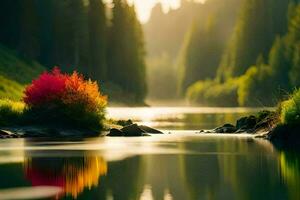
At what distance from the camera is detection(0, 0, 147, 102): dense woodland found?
139250 mm

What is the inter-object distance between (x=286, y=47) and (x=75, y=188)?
136138 mm

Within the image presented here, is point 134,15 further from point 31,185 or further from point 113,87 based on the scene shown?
point 31,185

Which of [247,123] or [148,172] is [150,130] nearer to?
[247,123]

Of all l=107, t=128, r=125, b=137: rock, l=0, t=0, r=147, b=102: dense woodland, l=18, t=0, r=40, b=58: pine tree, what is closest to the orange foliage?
l=107, t=128, r=125, b=137: rock

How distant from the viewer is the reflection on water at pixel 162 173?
Result: 2520 cm

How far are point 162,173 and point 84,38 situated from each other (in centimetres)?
12967

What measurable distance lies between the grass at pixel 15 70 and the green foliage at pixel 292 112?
5350 centimetres

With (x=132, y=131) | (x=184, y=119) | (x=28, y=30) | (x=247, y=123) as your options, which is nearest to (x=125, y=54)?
(x=28, y=30)

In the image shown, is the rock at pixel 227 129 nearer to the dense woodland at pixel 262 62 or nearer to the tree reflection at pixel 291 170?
the tree reflection at pixel 291 170

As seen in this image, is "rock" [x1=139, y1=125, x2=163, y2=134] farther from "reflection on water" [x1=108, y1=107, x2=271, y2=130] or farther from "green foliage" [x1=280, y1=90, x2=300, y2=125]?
"green foliage" [x1=280, y1=90, x2=300, y2=125]

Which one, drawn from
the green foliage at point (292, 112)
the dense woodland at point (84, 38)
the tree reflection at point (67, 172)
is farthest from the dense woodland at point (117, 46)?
the tree reflection at point (67, 172)

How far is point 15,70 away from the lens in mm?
121938

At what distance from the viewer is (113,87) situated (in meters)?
170

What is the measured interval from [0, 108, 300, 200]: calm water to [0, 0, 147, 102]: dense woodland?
9410 cm
